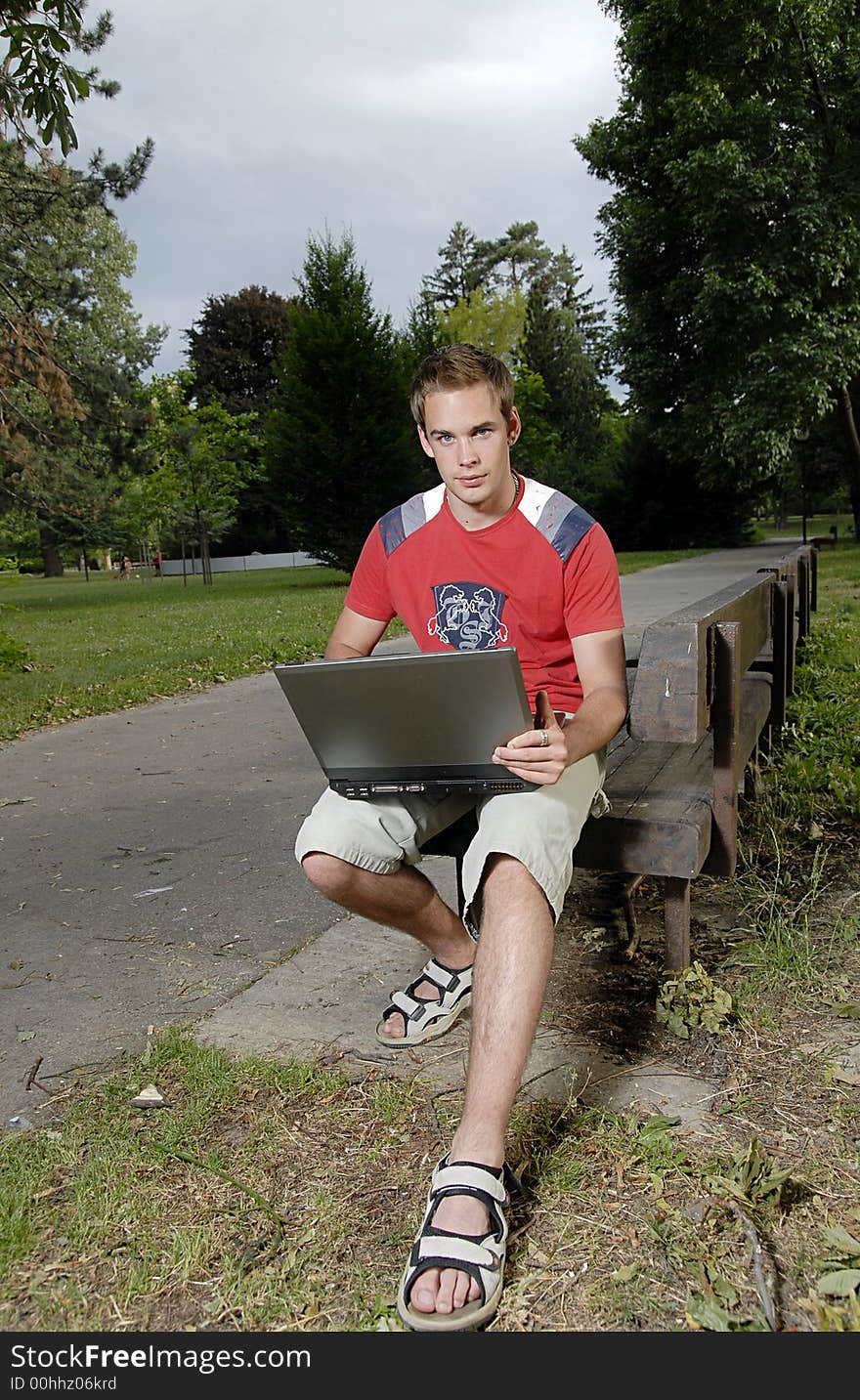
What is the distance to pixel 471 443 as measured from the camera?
2.60 metres

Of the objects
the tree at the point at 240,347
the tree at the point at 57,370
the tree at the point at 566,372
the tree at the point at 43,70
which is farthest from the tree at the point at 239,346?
the tree at the point at 43,70

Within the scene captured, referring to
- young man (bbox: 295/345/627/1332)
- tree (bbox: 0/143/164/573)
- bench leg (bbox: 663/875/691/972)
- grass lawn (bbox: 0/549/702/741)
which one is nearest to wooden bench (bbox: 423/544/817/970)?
bench leg (bbox: 663/875/691/972)

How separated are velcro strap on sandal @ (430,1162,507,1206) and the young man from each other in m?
0.03

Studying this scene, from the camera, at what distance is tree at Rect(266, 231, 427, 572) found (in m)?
23.1

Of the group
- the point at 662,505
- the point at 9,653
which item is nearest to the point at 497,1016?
the point at 9,653

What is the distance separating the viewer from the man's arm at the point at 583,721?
2164 mm

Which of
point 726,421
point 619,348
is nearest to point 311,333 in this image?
point 619,348

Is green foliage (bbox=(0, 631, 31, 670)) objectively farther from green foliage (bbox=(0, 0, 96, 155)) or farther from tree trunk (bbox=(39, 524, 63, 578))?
tree trunk (bbox=(39, 524, 63, 578))

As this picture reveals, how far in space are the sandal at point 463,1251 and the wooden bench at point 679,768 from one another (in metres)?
0.75

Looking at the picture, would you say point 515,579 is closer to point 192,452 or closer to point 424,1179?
point 424,1179

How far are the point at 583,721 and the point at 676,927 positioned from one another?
2.25 feet

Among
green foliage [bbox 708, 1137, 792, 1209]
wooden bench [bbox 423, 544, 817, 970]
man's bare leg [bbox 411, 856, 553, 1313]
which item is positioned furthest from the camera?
wooden bench [bbox 423, 544, 817, 970]

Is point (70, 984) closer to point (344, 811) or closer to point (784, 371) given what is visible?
point (344, 811)

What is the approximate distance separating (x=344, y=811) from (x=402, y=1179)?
787mm
